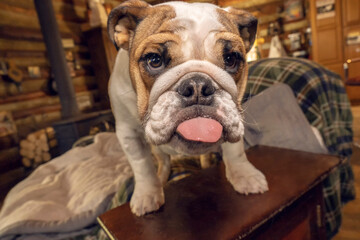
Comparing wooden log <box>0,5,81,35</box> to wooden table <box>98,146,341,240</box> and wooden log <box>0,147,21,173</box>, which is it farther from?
wooden table <box>98,146,341,240</box>

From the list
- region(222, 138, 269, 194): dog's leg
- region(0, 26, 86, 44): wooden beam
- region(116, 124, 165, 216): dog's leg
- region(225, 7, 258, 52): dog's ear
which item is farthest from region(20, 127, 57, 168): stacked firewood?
region(225, 7, 258, 52): dog's ear

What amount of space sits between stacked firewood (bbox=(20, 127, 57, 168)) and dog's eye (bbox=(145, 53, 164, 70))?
290 cm

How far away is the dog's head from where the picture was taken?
0.61m

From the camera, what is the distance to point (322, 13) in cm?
504

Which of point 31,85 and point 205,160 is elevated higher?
point 31,85

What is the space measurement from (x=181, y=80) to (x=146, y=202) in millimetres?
410

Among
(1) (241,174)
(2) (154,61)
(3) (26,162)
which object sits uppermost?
(2) (154,61)

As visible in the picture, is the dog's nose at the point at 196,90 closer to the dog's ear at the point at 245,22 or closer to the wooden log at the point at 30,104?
the dog's ear at the point at 245,22

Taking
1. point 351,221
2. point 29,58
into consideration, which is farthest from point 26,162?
point 351,221

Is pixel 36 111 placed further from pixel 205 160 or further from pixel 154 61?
pixel 154 61

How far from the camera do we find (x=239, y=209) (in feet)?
2.42

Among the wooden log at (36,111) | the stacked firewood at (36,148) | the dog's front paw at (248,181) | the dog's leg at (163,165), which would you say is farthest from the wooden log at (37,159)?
the dog's front paw at (248,181)

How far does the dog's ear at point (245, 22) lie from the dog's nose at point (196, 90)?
325 millimetres

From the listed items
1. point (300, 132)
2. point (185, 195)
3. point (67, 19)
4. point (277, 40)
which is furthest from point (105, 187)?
point (277, 40)
